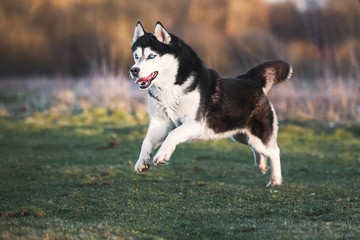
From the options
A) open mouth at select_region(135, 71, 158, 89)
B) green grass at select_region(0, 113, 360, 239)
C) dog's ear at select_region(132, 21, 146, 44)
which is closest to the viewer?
green grass at select_region(0, 113, 360, 239)

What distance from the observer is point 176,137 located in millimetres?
7836

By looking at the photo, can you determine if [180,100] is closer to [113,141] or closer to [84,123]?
[113,141]

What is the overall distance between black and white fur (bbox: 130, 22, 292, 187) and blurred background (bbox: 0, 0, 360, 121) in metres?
11.5

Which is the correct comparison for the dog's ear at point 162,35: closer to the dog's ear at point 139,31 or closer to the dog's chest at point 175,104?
the dog's ear at point 139,31

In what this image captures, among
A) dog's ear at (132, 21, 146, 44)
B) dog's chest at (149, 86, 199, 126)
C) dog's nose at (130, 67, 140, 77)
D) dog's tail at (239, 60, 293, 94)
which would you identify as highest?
dog's ear at (132, 21, 146, 44)

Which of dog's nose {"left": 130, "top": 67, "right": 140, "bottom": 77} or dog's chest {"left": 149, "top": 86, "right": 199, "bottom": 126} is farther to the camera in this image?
dog's chest {"left": 149, "top": 86, "right": 199, "bottom": 126}

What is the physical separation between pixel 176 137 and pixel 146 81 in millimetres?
874

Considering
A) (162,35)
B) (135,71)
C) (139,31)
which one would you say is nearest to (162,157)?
(135,71)

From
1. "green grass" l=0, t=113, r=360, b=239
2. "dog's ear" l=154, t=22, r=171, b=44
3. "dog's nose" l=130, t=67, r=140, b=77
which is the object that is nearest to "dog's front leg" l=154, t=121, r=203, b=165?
"green grass" l=0, t=113, r=360, b=239

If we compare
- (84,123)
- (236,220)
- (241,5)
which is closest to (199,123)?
(236,220)

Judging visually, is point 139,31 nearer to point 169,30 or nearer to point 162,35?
point 162,35

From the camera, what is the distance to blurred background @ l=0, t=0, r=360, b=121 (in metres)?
22.5

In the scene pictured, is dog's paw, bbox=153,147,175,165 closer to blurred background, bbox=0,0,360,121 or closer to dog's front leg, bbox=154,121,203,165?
dog's front leg, bbox=154,121,203,165

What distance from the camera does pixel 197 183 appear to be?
9.74m
